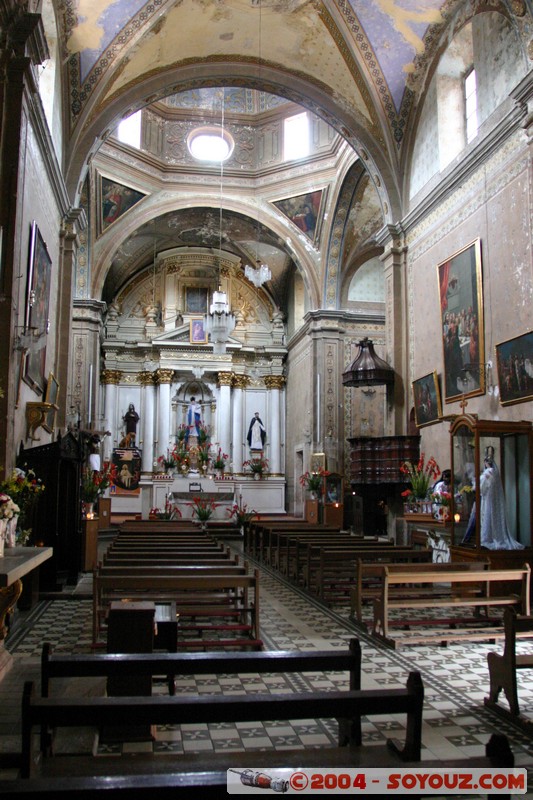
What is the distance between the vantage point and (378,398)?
22.2 metres

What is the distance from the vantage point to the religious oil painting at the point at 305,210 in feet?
70.8

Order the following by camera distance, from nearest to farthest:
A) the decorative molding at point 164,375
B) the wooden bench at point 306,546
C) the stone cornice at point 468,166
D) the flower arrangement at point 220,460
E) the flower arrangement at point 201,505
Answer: the wooden bench at point 306,546 < the stone cornice at point 468,166 < the flower arrangement at point 201,505 < the flower arrangement at point 220,460 < the decorative molding at point 164,375

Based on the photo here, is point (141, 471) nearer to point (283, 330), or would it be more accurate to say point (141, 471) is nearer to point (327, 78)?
point (283, 330)

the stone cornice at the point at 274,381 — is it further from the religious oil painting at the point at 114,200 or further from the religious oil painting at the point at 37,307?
the religious oil painting at the point at 37,307

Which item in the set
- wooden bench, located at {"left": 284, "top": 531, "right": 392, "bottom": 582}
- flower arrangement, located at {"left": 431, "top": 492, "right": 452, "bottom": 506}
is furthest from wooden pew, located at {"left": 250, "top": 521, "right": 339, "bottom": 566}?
flower arrangement, located at {"left": 431, "top": 492, "right": 452, "bottom": 506}

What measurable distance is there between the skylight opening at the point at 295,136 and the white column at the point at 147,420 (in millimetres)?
9580

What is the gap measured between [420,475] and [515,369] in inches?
143

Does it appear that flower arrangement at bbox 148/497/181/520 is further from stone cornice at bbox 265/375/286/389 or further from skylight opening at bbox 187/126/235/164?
skylight opening at bbox 187/126/235/164

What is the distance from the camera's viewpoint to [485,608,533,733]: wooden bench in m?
4.78

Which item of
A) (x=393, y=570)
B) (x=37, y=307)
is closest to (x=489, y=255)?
(x=393, y=570)

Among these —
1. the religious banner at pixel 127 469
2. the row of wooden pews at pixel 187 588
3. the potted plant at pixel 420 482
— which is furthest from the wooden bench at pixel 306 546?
the religious banner at pixel 127 469

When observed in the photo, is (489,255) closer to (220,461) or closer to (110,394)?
(220,461)

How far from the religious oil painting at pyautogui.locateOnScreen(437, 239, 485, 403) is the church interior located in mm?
70

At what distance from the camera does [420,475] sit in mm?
13469
